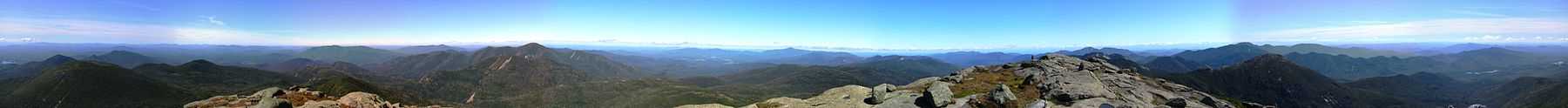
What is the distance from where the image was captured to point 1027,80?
9369 cm

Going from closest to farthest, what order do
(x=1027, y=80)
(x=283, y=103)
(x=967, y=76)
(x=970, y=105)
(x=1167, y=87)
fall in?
(x=970, y=105)
(x=1167, y=87)
(x=1027, y=80)
(x=967, y=76)
(x=283, y=103)

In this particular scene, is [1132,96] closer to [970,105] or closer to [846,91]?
[970,105]

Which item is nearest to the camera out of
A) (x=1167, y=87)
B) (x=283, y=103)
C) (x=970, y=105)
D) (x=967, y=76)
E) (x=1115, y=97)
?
(x=970, y=105)

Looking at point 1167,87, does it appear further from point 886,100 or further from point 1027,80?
point 886,100

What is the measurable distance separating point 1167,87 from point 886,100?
3693 centimetres

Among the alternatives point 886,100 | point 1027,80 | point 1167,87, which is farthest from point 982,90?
point 1167,87

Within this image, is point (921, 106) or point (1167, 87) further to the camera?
point (1167, 87)

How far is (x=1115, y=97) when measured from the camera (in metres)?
71.2

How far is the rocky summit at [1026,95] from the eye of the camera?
68438 mm

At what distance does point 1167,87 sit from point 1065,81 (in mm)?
14742

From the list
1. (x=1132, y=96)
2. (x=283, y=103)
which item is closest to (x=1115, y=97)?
(x=1132, y=96)

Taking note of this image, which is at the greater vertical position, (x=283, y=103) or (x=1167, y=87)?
(x=1167, y=87)

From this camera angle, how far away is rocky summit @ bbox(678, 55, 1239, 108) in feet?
225

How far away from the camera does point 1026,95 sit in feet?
265
